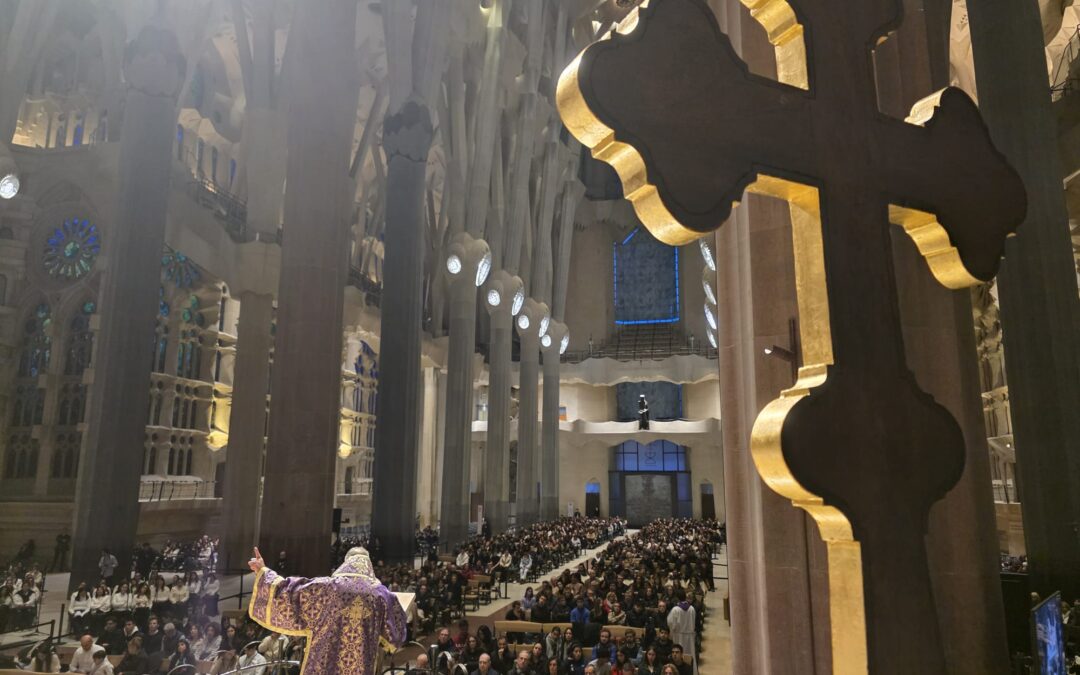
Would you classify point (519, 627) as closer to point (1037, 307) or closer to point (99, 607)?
point (99, 607)

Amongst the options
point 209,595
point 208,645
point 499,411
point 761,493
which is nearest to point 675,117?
point 761,493

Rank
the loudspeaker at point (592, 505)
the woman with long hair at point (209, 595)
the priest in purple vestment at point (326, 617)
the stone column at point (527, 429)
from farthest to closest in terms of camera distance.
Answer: the loudspeaker at point (592, 505), the stone column at point (527, 429), the woman with long hair at point (209, 595), the priest in purple vestment at point (326, 617)

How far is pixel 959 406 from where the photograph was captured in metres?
3.62

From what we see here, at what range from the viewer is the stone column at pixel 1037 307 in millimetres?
8086

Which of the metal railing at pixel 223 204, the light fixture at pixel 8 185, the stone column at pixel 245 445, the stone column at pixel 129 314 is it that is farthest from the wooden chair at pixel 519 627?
the metal railing at pixel 223 204

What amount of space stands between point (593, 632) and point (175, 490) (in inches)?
699

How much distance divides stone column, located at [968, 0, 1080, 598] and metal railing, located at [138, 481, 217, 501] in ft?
68.5

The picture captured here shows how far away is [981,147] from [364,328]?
27.3 m

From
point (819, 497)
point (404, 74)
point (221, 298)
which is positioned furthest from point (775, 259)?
Result: point (221, 298)

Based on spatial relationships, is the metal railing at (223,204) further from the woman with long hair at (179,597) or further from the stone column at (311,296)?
the woman with long hair at (179,597)

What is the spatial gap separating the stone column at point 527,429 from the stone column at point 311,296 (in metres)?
19.3

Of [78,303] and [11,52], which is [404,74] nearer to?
[11,52]

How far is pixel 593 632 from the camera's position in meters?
9.48

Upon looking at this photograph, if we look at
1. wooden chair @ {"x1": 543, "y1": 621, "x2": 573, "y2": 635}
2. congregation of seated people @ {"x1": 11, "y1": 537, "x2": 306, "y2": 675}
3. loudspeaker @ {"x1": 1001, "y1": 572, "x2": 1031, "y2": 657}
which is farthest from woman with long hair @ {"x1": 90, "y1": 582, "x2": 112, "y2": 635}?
loudspeaker @ {"x1": 1001, "y1": 572, "x2": 1031, "y2": 657}
